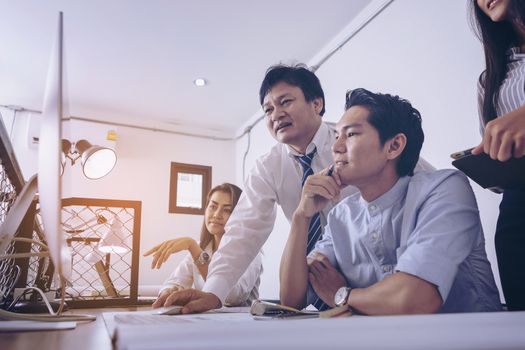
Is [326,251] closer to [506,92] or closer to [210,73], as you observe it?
[506,92]

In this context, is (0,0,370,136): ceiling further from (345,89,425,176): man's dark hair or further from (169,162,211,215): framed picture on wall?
(345,89,425,176): man's dark hair

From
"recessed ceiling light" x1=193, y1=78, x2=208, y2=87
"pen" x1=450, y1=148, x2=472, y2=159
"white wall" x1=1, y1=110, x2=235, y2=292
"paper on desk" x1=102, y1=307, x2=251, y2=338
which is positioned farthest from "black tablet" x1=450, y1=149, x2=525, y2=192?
"white wall" x1=1, y1=110, x2=235, y2=292

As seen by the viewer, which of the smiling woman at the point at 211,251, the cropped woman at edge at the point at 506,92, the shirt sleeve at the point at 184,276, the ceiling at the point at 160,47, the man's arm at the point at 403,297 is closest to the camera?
the man's arm at the point at 403,297

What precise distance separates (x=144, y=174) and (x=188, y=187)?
474 mm

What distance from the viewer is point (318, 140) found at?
153cm

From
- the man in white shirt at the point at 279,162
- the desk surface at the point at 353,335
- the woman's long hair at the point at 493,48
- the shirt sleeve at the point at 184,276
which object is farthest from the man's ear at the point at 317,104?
the desk surface at the point at 353,335

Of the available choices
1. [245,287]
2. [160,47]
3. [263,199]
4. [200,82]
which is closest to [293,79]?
[263,199]

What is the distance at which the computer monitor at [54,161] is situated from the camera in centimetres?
32

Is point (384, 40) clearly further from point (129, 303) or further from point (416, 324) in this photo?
point (416, 324)

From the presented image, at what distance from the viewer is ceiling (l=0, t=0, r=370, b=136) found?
252 centimetres

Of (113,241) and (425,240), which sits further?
(113,241)

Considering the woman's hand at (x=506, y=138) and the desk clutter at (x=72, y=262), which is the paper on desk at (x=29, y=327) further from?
the woman's hand at (x=506, y=138)

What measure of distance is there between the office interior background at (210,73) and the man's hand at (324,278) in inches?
31.9

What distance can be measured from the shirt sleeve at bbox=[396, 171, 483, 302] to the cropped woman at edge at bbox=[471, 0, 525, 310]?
0.08m
